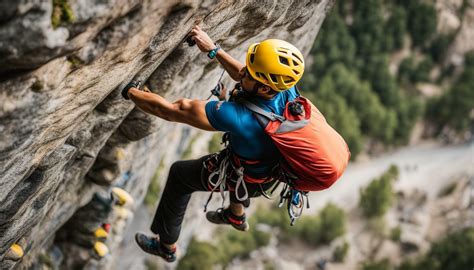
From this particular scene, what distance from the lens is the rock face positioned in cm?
461

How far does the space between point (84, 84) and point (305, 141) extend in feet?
8.29

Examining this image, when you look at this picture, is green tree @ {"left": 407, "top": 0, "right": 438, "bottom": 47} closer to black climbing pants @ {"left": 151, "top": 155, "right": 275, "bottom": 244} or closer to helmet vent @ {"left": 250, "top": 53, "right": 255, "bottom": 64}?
black climbing pants @ {"left": 151, "top": 155, "right": 275, "bottom": 244}

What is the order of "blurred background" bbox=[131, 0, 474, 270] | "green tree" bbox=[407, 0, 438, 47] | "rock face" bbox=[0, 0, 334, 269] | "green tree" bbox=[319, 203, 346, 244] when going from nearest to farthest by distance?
"rock face" bbox=[0, 0, 334, 269] < "blurred background" bbox=[131, 0, 474, 270] < "green tree" bbox=[319, 203, 346, 244] < "green tree" bbox=[407, 0, 438, 47]

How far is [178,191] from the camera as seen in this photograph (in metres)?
7.68

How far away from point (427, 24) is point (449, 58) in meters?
5.23

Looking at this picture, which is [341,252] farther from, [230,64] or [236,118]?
[236,118]

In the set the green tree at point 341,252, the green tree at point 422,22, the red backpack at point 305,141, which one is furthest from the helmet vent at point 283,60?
the green tree at point 422,22

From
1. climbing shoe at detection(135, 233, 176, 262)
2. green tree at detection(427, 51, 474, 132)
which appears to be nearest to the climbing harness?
climbing shoe at detection(135, 233, 176, 262)

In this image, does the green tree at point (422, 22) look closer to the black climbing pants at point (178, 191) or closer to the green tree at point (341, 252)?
the green tree at point (341, 252)

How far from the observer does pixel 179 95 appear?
9.47 meters

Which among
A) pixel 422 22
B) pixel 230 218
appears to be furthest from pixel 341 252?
pixel 422 22

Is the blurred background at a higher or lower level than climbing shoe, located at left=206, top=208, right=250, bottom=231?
lower

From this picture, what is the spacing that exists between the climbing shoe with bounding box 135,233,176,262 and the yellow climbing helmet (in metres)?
3.88

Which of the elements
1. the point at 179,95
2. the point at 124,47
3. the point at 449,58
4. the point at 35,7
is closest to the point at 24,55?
the point at 35,7
